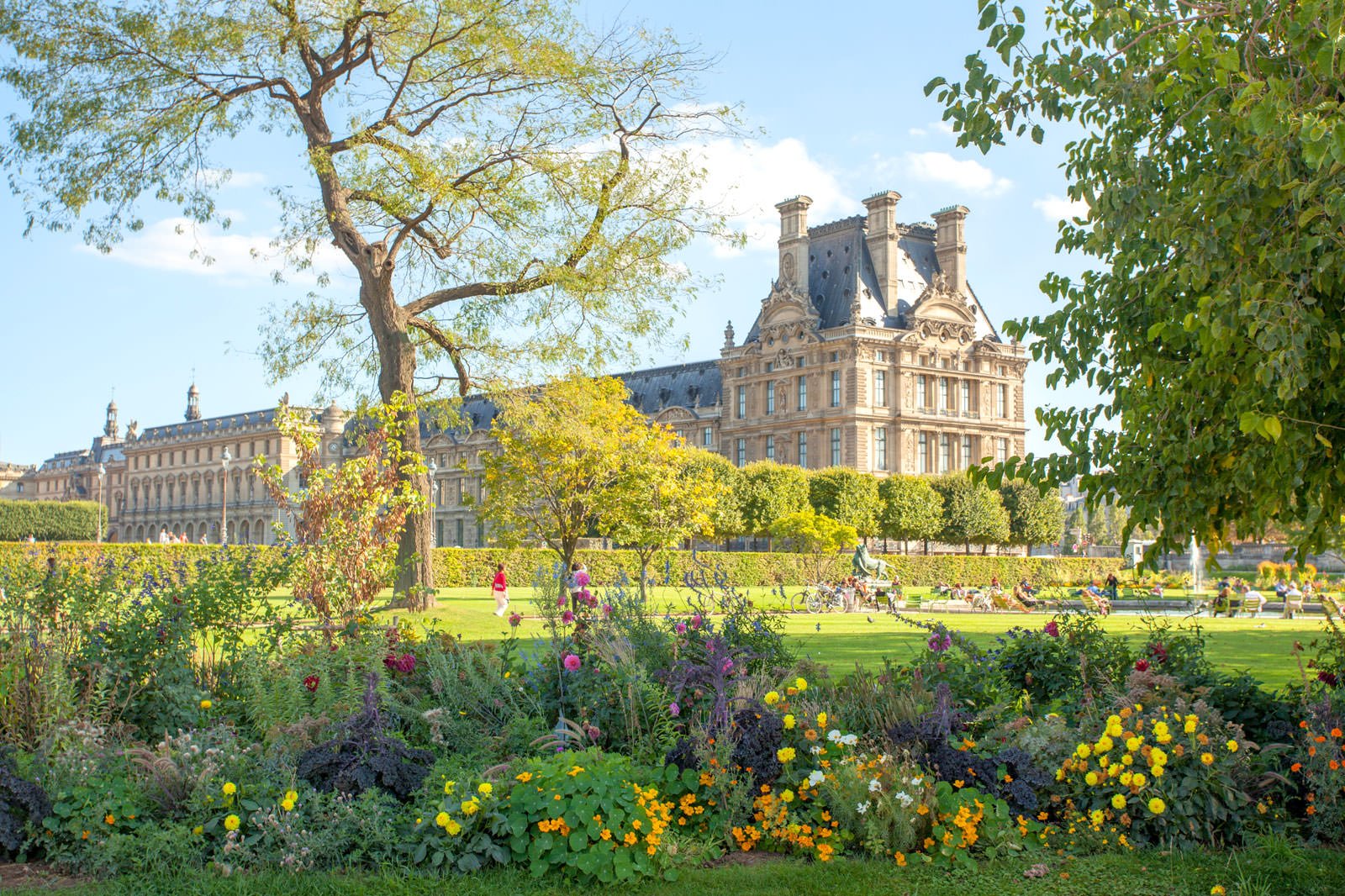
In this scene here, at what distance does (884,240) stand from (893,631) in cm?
5554

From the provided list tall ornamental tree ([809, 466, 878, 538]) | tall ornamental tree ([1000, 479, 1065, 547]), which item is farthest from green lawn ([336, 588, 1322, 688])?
tall ornamental tree ([1000, 479, 1065, 547])

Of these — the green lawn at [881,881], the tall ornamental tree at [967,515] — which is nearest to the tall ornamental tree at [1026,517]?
the tall ornamental tree at [967,515]

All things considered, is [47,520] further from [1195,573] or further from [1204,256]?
[1204,256]

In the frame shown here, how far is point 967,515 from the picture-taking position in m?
63.2

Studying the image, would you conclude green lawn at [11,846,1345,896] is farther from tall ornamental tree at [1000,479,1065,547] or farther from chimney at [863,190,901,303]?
chimney at [863,190,901,303]

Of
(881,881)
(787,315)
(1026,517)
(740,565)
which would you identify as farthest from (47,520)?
(881,881)

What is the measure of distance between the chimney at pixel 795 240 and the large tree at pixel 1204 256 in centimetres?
6761

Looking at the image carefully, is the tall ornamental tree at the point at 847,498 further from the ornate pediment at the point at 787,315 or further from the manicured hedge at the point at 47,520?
the manicured hedge at the point at 47,520

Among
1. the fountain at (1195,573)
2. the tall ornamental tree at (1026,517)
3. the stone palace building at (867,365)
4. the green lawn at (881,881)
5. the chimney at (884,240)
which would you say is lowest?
the fountain at (1195,573)

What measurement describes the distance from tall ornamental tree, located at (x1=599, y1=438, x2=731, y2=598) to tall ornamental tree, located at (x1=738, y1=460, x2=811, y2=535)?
2251cm

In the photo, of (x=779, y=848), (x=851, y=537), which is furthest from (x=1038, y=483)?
(x=851, y=537)

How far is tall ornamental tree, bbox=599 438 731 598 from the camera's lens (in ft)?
103

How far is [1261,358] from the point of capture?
210 inches

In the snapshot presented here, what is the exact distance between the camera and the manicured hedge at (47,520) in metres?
87.0
